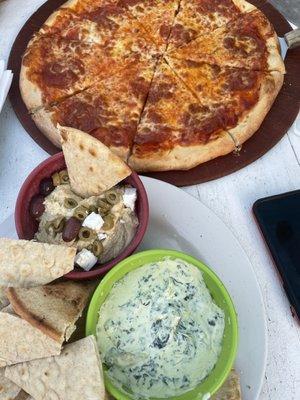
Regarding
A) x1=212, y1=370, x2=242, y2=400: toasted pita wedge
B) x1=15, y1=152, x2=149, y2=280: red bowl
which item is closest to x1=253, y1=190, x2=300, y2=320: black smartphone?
x1=212, y1=370, x2=242, y2=400: toasted pita wedge

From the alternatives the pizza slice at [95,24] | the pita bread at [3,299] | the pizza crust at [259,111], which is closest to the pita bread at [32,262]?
the pita bread at [3,299]

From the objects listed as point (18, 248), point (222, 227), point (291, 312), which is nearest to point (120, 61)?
point (222, 227)

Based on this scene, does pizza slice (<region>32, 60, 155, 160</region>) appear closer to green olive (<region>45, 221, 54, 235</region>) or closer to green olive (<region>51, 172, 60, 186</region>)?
green olive (<region>51, 172, 60, 186</region>)

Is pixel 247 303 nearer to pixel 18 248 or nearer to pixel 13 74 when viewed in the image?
pixel 18 248

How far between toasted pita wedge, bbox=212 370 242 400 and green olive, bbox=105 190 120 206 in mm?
563

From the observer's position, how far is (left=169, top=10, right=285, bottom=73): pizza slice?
201 cm

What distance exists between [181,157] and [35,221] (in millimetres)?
542

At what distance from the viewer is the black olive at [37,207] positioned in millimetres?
1517

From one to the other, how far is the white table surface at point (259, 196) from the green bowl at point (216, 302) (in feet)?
0.98

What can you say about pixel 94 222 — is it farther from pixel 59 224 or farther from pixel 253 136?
pixel 253 136

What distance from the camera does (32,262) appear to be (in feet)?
4.46

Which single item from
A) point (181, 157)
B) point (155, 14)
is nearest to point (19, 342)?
point (181, 157)

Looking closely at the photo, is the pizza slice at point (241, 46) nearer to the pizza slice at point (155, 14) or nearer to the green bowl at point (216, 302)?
the pizza slice at point (155, 14)

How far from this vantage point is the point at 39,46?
2.02 meters
